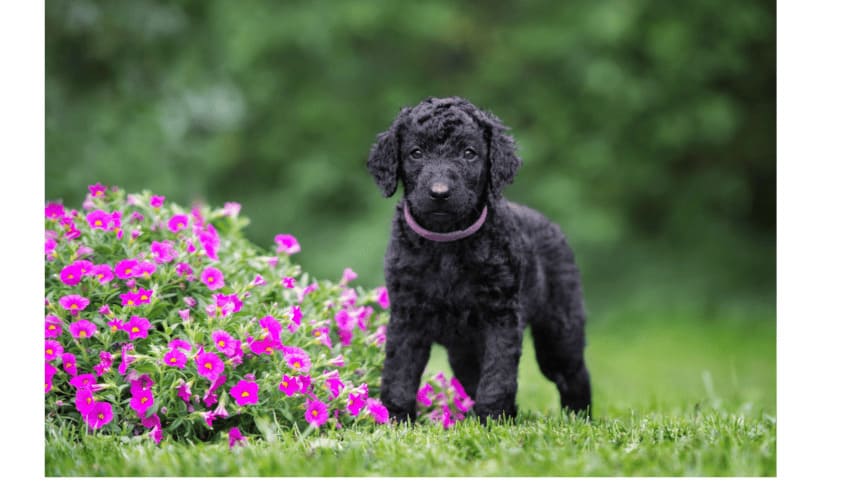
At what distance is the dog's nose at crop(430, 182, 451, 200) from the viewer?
3.77 meters

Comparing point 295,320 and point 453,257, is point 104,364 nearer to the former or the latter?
point 295,320

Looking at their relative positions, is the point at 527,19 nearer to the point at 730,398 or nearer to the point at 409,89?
the point at 409,89

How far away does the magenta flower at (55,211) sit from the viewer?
4789mm

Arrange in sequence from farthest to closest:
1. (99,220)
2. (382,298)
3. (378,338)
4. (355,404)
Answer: (382,298) < (378,338) < (99,220) < (355,404)

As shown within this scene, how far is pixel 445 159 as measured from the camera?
3961mm

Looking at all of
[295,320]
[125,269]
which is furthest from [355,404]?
[125,269]

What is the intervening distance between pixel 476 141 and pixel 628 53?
8.45 m

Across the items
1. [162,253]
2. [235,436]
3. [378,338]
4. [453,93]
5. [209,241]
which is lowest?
[235,436]

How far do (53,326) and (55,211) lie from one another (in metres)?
0.88

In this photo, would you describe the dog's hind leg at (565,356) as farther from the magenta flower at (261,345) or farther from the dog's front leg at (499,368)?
the magenta flower at (261,345)

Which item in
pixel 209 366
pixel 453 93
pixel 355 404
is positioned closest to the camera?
pixel 209 366

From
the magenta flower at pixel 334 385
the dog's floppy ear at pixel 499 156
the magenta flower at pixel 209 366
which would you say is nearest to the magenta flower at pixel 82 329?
the magenta flower at pixel 209 366
